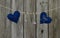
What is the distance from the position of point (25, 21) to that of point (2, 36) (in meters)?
0.27

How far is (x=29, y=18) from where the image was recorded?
5.62ft

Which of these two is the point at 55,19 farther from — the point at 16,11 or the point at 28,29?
the point at 16,11

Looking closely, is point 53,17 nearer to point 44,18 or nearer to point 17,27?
point 44,18

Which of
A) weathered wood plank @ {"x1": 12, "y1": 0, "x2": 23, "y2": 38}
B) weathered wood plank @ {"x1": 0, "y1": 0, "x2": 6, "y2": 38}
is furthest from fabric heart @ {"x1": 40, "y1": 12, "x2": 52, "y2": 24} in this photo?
weathered wood plank @ {"x1": 0, "y1": 0, "x2": 6, "y2": 38}

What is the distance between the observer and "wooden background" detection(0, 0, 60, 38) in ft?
5.58

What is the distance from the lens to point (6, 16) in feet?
5.55

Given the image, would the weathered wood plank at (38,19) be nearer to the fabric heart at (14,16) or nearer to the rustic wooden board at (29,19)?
the rustic wooden board at (29,19)

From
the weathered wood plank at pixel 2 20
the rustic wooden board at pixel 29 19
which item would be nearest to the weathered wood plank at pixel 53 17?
the rustic wooden board at pixel 29 19

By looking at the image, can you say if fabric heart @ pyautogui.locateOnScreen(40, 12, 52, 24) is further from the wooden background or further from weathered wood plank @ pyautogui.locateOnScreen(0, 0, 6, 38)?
weathered wood plank @ pyautogui.locateOnScreen(0, 0, 6, 38)

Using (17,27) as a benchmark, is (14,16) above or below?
above

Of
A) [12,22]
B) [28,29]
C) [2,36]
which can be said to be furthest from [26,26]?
[2,36]

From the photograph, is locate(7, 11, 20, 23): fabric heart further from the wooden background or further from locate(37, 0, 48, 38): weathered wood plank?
locate(37, 0, 48, 38): weathered wood plank

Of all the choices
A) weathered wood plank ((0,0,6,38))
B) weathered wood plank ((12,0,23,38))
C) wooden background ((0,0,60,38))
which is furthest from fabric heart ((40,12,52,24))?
weathered wood plank ((0,0,6,38))

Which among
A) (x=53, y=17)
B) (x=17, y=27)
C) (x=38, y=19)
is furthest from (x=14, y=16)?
(x=53, y=17)
